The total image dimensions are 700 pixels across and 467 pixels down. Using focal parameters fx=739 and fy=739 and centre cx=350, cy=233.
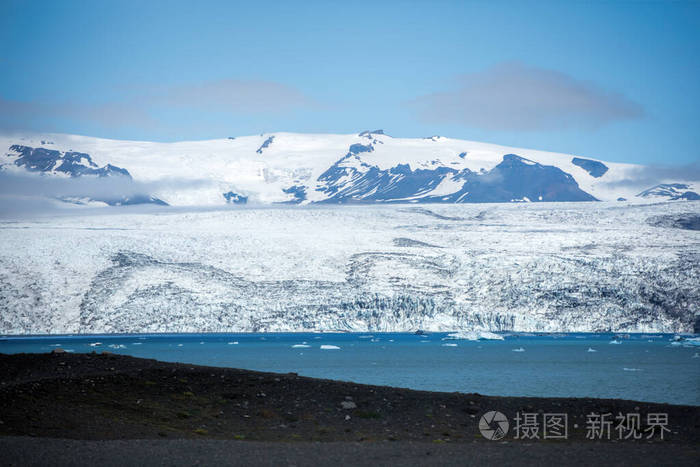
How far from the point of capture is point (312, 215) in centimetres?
7244

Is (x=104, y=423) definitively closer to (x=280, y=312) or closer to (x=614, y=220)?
(x=280, y=312)

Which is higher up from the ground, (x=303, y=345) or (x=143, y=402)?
(x=143, y=402)

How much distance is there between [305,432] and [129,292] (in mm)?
37327

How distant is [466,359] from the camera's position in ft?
104

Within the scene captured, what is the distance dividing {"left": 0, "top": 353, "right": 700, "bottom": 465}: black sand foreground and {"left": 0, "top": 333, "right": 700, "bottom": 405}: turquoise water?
728cm

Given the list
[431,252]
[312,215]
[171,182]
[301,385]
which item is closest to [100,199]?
[171,182]
